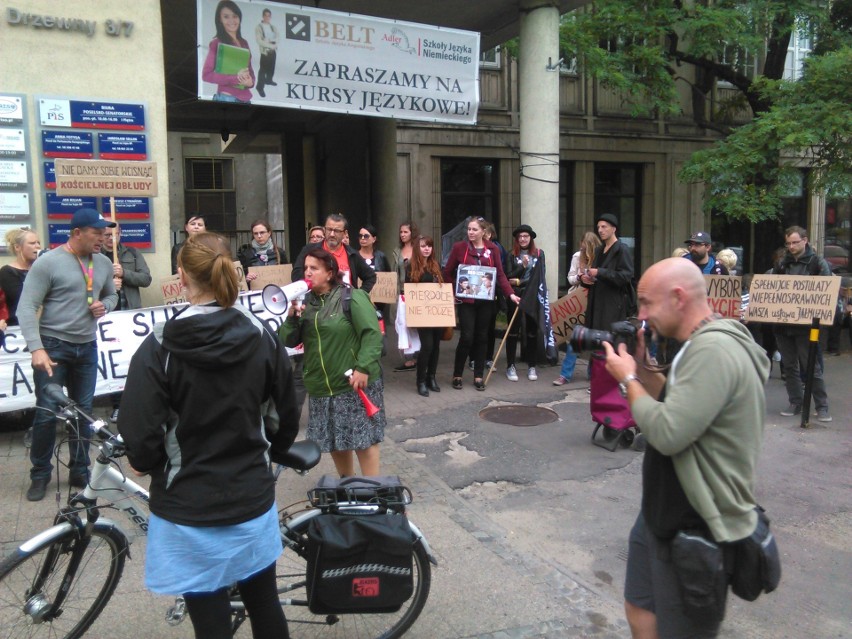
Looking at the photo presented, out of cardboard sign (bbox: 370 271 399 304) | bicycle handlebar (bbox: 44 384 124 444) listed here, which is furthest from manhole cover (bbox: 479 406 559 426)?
bicycle handlebar (bbox: 44 384 124 444)

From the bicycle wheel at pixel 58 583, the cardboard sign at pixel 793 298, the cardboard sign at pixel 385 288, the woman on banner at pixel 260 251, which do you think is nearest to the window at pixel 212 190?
the cardboard sign at pixel 385 288

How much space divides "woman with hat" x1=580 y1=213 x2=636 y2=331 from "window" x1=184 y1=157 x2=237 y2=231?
2587cm

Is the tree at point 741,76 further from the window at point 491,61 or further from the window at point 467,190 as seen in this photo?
the window at point 467,190

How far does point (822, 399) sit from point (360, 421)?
5.38 metres

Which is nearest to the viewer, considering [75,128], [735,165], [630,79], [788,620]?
[788,620]

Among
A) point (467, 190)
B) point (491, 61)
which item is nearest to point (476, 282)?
point (467, 190)

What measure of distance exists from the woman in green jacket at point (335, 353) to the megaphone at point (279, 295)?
1.91 ft

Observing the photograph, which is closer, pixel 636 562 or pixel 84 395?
pixel 636 562

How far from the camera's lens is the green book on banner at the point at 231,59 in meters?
8.06

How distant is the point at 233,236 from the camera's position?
3114cm

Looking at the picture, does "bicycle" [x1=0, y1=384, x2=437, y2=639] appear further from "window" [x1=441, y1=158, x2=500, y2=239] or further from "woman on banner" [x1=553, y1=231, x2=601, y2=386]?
"window" [x1=441, y1=158, x2=500, y2=239]

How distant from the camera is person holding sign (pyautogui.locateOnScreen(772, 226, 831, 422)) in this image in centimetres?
777

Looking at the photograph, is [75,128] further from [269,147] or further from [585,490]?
[269,147]

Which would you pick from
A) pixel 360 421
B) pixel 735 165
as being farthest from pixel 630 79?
pixel 360 421
